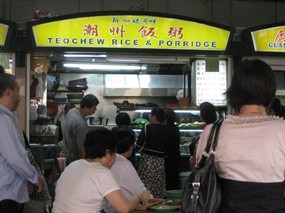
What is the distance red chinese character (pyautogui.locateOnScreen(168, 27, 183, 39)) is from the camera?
6060mm

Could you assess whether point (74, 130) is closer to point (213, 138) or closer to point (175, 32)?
point (175, 32)

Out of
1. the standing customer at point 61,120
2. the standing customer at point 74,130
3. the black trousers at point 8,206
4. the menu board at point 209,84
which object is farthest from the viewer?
the standing customer at point 61,120

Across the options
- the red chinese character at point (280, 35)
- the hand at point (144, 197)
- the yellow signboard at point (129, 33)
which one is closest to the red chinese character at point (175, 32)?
the yellow signboard at point (129, 33)

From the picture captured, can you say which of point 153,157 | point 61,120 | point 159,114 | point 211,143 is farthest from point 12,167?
point 61,120

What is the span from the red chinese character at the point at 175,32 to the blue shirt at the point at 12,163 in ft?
10.5

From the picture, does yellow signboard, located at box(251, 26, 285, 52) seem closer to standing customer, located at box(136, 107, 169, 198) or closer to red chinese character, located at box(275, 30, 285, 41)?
red chinese character, located at box(275, 30, 285, 41)

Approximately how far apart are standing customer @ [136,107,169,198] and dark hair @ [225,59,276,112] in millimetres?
4169

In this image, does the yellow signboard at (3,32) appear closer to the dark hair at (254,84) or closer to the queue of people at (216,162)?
the queue of people at (216,162)

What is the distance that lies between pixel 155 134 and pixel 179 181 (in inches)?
38.8

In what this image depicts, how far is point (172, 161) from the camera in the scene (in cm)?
671

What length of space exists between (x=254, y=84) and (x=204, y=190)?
1.84 ft

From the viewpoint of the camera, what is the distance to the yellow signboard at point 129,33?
5895 millimetres

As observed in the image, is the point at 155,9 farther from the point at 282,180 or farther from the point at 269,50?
the point at 282,180

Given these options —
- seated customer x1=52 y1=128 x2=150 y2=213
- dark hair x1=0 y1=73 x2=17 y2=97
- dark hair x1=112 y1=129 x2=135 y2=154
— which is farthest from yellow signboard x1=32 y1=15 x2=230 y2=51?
seated customer x1=52 y1=128 x2=150 y2=213
